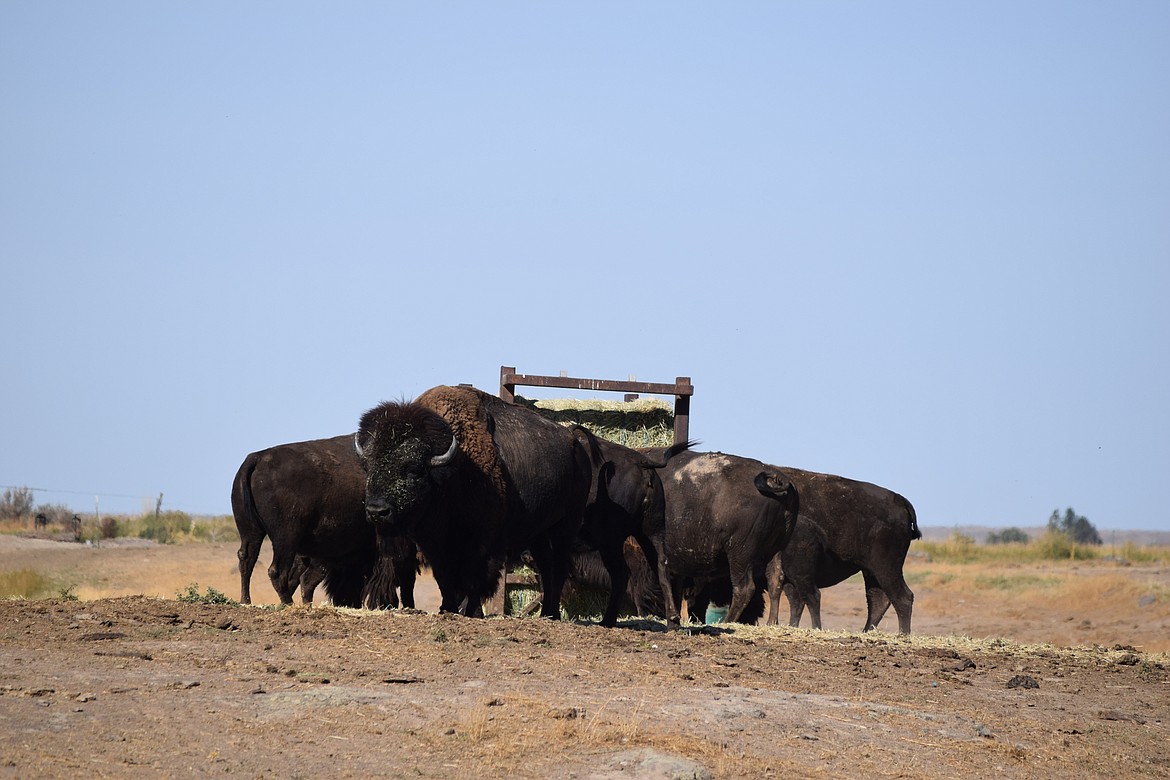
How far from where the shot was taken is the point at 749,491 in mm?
16203

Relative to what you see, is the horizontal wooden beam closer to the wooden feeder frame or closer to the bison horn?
the wooden feeder frame

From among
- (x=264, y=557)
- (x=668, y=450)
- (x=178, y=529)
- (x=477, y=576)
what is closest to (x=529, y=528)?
(x=477, y=576)

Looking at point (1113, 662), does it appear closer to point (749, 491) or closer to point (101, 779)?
point (749, 491)

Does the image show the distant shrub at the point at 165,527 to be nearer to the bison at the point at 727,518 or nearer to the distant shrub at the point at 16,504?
the distant shrub at the point at 16,504

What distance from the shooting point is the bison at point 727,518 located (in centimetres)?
1608

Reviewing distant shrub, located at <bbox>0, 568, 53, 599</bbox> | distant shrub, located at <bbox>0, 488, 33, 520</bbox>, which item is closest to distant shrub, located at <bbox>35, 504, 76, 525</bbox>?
distant shrub, located at <bbox>0, 488, 33, 520</bbox>

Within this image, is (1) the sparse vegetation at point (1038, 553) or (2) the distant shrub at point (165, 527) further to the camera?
(1) the sparse vegetation at point (1038, 553)

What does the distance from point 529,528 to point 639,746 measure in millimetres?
5613

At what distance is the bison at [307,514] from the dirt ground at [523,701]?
3.11 meters

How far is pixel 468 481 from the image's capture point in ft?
41.0

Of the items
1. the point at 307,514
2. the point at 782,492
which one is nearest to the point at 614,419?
the point at 782,492

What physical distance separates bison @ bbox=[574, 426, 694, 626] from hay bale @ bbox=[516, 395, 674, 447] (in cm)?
372

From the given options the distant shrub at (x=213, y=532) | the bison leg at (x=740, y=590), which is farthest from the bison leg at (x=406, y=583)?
the distant shrub at (x=213, y=532)

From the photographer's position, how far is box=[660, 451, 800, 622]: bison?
1608cm
